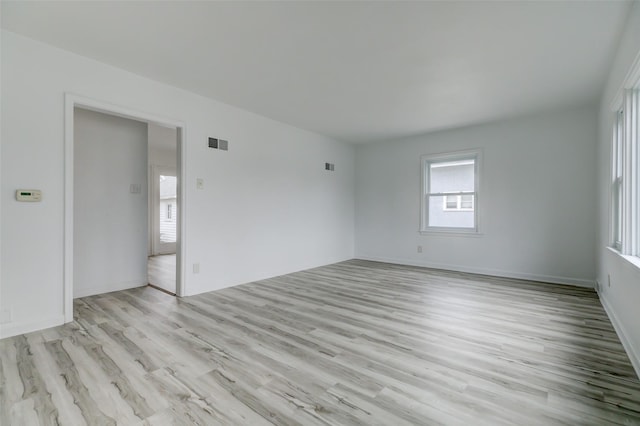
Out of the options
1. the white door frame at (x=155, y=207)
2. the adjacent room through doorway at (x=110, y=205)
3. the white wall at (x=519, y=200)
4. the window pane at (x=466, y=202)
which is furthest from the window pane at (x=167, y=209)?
the window pane at (x=466, y=202)

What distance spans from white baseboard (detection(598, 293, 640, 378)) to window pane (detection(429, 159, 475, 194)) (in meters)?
2.64

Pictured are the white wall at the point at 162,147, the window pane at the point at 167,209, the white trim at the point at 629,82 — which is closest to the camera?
the white trim at the point at 629,82

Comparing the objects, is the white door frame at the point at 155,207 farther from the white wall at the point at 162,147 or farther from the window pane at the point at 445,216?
the window pane at the point at 445,216

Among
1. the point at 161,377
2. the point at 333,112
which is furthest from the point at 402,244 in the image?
the point at 161,377

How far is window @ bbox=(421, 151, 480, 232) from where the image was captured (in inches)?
211

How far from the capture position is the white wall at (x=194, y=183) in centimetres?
257

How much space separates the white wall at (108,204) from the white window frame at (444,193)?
4.75m

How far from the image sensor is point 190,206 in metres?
3.77

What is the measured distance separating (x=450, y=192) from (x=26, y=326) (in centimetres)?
596

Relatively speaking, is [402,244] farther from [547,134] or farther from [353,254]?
[547,134]

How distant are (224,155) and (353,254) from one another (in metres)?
3.80

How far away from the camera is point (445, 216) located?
5641 millimetres

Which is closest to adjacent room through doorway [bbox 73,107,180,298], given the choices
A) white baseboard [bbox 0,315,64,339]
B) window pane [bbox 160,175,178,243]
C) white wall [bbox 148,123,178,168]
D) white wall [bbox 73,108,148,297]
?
white wall [bbox 73,108,148,297]

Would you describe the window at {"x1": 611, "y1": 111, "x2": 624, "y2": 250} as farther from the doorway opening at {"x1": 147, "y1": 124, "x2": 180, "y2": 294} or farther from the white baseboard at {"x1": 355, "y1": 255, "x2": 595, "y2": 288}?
the doorway opening at {"x1": 147, "y1": 124, "x2": 180, "y2": 294}
